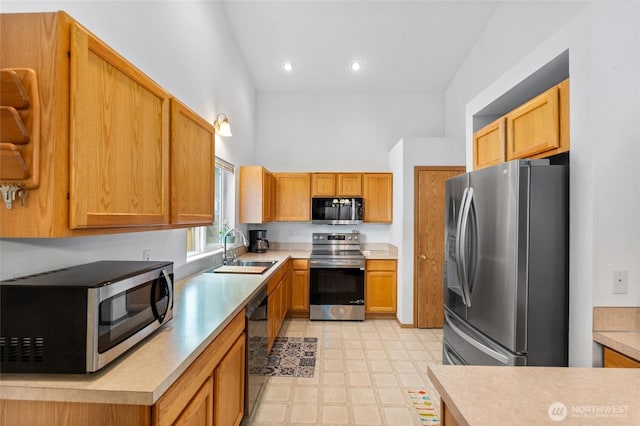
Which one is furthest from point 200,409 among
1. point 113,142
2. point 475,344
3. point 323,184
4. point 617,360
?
point 323,184

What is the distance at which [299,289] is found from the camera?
4164 mm

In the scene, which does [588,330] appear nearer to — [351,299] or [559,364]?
[559,364]

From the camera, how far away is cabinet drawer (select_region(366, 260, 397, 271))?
Answer: 417 cm

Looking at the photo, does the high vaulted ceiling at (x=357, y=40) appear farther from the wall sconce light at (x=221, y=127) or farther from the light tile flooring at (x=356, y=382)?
the light tile flooring at (x=356, y=382)

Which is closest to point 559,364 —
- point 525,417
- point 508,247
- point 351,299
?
point 508,247

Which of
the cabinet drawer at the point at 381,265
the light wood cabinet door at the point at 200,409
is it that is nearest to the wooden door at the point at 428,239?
the cabinet drawer at the point at 381,265

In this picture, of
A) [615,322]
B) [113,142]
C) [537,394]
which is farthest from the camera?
[615,322]

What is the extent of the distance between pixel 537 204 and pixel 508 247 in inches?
10.3

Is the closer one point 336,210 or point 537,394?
point 537,394

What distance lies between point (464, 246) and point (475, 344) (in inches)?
24.0

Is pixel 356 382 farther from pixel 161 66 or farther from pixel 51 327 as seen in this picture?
pixel 161 66

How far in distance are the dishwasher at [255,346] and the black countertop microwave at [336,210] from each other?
6.97 feet

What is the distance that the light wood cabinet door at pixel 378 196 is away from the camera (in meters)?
4.55

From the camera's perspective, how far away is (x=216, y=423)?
147 cm
